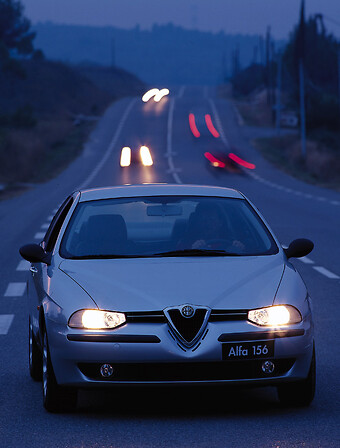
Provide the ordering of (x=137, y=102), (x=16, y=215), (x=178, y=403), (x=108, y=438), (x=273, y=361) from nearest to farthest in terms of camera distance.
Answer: (x=108, y=438) < (x=273, y=361) < (x=178, y=403) < (x=16, y=215) < (x=137, y=102)

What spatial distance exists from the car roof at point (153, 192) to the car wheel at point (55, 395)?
5.90ft

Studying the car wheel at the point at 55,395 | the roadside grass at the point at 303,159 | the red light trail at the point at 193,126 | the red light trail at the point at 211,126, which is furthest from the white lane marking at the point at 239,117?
the car wheel at the point at 55,395

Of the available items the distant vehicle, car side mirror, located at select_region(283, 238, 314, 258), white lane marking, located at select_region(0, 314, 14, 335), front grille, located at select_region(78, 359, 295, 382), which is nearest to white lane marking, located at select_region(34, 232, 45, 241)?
white lane marking, located at select_region(0, 314, 14, 335)

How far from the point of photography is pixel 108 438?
6.06 metres

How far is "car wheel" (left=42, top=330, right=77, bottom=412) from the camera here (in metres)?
6.68

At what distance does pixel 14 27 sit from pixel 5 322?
118 meters

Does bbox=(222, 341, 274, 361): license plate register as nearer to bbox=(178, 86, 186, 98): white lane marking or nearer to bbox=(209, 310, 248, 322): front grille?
bbox=(209, 310, 248, 322): front grille

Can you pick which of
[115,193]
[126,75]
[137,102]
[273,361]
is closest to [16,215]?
[115,193]

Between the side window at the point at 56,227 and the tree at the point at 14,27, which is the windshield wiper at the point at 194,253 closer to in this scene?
the side window at the point at 56,227

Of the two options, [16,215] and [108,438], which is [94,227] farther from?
[16,215]

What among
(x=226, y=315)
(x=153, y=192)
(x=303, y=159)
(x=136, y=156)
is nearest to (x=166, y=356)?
(x=226, y=315)

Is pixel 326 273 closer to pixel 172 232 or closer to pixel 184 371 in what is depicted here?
pixel 172 232

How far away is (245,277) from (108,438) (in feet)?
4.44

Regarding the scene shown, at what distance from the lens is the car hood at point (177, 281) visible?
21.2 ft
